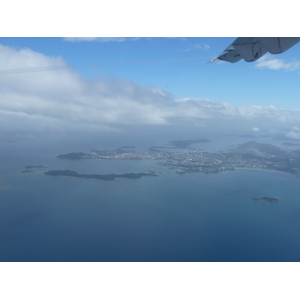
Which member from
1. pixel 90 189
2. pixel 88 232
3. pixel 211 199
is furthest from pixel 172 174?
pixel 88 232

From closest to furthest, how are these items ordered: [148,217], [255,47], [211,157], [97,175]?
[255,47] → [148,217] → [97,175] → [211,157]

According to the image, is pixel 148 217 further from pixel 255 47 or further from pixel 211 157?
pixel 255 47

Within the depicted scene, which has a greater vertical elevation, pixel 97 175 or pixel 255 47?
pixel 255 47

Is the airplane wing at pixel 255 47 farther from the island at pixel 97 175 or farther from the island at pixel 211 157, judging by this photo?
A: the island at pixel 211 157

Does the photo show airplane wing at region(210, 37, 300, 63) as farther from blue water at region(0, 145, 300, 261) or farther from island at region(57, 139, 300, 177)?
island at region(57, 139, 300, 177)

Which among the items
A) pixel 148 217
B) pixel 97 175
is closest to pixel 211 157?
pixel 148 217

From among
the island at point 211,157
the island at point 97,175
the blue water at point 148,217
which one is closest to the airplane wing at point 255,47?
the blue water at point 148,217

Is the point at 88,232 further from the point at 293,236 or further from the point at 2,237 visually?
the point at 293,236
